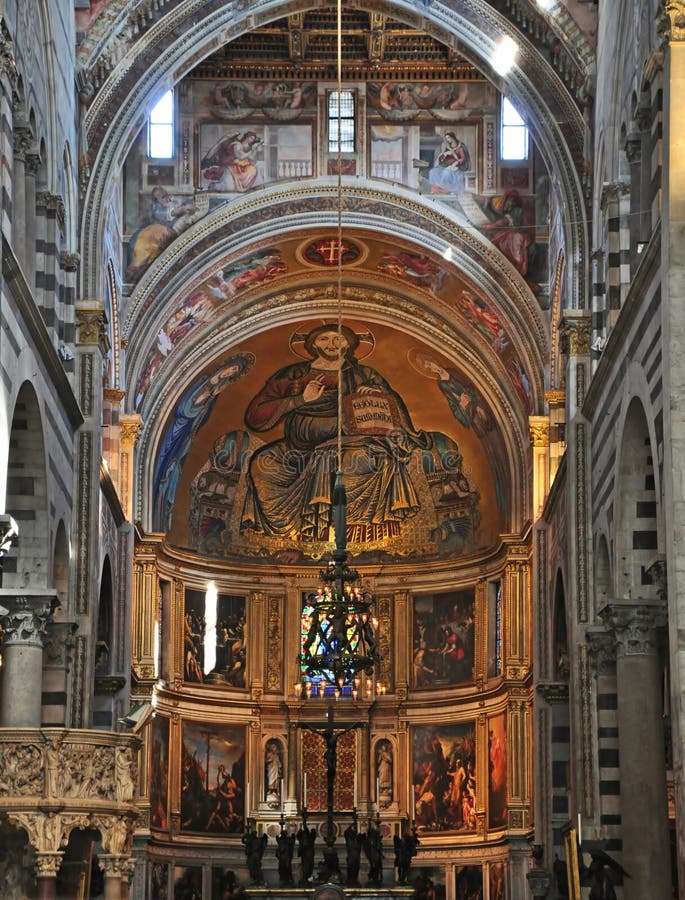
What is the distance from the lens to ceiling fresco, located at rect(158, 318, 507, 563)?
42.9 m

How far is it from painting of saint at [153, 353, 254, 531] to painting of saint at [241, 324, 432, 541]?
1.46 metres

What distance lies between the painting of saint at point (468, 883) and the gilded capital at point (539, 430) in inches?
415

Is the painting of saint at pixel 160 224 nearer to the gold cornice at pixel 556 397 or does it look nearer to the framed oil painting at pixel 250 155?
the framed oil painting at pixel 250 155

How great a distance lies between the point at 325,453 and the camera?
150ft

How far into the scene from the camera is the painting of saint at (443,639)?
145 ft

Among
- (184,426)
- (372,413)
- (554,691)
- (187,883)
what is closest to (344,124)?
(184,426)

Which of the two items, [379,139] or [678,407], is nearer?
[678,407]

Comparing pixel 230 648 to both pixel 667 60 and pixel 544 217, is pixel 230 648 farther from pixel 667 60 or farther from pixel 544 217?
pixel 667 60

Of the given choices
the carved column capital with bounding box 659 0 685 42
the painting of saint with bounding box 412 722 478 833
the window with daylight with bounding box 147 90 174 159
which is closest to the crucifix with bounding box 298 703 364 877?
the painting of saint with bounding box 412 722 478 833

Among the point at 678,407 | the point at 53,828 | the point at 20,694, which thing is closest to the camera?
the point at 678,407

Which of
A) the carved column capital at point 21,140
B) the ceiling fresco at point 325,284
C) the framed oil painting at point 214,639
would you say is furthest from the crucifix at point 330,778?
the carved column capital at point 21,140

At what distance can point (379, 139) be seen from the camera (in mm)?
38312

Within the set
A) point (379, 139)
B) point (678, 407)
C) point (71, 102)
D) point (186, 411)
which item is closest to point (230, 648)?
point (186, 411)

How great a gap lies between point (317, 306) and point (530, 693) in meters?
9.91
